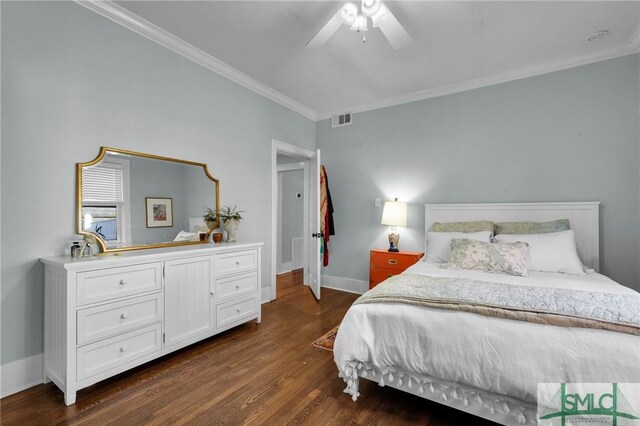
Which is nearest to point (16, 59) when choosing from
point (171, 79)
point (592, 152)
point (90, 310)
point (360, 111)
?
point (171, 79)

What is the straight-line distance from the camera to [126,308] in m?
2.09

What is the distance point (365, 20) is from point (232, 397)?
8.85 ft

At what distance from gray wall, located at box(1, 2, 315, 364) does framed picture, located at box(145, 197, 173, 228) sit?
0.45m

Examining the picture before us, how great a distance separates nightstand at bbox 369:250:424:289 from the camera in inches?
142

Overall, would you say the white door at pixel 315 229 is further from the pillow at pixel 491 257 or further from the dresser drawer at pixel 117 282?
the dresser drawer at pixel 117 282

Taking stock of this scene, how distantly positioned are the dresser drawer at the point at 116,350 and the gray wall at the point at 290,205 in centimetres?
365

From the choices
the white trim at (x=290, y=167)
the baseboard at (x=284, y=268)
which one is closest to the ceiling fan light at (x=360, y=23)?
the white trim at (x=290, y=167)

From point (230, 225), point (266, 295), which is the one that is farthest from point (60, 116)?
point (266, 295)

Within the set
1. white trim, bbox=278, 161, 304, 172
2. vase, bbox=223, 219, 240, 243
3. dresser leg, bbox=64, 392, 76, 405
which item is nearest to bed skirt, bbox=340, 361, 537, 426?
dresser leg, bbox=64, 392, 76, 405

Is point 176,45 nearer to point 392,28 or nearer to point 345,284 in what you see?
point 392,28

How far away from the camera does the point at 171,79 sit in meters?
2.82

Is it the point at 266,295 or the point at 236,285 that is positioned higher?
the point at 236,285

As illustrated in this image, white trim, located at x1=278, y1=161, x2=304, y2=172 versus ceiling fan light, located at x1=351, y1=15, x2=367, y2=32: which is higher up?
ceiling fan light, located at x1=351, y1=15, x2=367, y2=32

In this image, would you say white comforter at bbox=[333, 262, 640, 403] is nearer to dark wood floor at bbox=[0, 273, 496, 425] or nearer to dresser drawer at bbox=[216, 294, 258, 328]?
dark wood floor at bbox=[0, 273, 496, 425]
